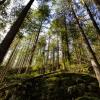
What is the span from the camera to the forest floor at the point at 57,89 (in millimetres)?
11188

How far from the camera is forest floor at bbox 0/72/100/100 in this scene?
1119 centimetres

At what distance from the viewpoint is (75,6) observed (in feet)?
53.9

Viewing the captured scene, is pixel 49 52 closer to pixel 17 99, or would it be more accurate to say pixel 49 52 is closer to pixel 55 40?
pixel 55 40

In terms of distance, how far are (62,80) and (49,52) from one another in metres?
18.0

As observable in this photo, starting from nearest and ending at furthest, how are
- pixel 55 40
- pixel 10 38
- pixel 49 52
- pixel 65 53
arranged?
pixel 10 38
pixel 65 53
pixel 55 40
pixel 49 52

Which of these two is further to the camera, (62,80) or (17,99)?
(62,80)

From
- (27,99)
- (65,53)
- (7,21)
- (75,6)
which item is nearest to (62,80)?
(27,99)

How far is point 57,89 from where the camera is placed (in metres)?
12.1

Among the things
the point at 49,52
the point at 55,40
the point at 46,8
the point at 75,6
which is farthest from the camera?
the point at 49,52

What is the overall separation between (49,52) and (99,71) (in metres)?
21.4

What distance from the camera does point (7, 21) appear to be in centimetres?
1177

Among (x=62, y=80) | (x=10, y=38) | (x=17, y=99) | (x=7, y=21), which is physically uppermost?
(x=7, y=21)

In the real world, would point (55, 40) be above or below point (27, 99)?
above

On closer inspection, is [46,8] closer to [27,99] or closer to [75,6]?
[75,6]
